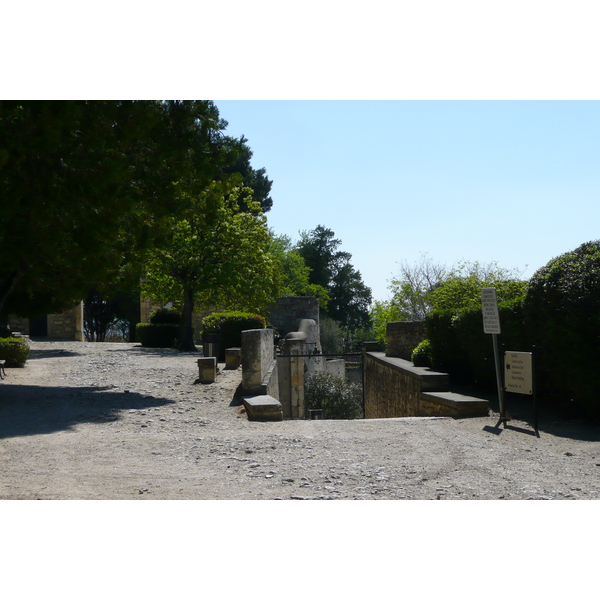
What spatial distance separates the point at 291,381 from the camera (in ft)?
51.6

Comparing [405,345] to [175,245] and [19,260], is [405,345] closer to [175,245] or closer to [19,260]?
[19,260]

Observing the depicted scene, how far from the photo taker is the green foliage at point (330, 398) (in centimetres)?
1712

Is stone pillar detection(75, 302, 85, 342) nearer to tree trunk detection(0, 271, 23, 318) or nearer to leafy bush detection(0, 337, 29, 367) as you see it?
leafy bush detection(0, 337, 29, 367)

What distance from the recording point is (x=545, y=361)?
855 centimetres

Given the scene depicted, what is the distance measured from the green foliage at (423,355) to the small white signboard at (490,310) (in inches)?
141

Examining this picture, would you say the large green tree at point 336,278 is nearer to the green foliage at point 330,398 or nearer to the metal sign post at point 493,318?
the green foliage at point 330,398

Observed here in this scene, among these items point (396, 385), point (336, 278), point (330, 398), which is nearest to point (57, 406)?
point (396, 385)

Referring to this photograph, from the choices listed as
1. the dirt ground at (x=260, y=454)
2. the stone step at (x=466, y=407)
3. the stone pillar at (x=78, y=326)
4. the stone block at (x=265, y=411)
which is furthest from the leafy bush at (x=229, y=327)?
the stone pillar at (x=78, y=326)

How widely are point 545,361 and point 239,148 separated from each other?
6.49 meters

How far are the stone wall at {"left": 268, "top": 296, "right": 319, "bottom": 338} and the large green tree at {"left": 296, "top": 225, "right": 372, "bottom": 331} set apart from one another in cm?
3596

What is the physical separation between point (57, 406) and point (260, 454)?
4562mm

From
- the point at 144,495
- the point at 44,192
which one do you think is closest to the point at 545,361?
the point at 144,495

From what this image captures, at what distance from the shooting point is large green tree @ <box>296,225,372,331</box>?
60188 millimetres

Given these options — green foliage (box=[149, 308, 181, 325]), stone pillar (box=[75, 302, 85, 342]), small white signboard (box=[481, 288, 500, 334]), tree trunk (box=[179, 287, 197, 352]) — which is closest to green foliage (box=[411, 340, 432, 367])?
small white signboard (box=[481, 288, 500, 334])
